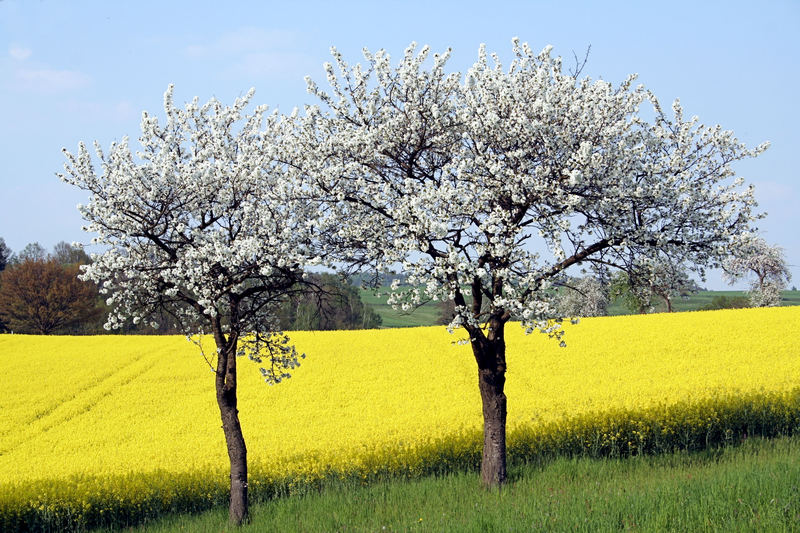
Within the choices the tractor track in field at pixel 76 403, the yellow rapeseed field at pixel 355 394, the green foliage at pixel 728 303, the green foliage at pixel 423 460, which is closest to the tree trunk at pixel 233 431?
the green foliage at pixel 423 460

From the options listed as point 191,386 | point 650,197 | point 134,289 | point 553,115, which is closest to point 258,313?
point 134,289

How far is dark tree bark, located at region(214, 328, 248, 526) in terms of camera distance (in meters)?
14.9

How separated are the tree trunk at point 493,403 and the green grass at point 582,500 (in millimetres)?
489

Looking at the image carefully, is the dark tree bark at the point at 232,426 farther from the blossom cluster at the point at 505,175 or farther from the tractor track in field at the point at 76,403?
the tractor track in field at the point at 76,403

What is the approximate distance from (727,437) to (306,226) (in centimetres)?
1338

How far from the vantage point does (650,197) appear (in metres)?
14.1

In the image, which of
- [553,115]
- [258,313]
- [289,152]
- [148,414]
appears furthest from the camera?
[148,414]

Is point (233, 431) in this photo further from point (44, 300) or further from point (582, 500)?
point (44, 300)

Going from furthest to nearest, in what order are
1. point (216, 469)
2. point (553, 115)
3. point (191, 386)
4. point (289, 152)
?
point (191, 386) → point (216, 469) → point (289, 152) → point (553, 115)

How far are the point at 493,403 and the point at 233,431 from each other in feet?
19.0

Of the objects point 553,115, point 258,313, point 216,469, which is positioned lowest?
point 216,469

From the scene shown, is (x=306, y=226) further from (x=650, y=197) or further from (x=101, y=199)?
(x=650, y=197)

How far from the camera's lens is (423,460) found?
18.1m

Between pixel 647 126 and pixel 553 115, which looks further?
pixel 647 126
